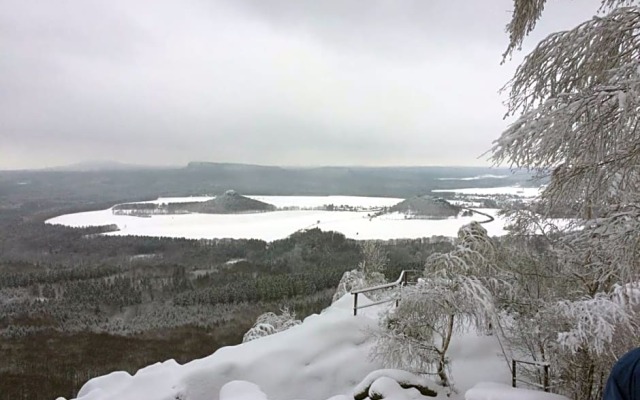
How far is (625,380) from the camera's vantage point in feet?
5.00

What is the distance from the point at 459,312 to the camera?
7.96 metres

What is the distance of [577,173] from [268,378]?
26.7 ft

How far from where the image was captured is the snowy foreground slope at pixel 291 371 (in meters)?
8.77

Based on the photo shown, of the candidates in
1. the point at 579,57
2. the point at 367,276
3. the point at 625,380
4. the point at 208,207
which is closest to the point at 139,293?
the point at 367,276

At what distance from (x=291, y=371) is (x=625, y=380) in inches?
338

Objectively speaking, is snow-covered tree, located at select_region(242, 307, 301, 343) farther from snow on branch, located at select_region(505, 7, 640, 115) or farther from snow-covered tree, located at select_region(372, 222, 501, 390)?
snow on branch, located at select_region(505, 7, 640, 115)

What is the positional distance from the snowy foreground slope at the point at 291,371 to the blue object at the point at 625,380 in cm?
712

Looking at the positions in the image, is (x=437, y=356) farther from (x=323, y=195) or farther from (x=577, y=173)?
(x=323, y=195)

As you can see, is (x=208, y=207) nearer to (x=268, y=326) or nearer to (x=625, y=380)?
(x=268, y=326)

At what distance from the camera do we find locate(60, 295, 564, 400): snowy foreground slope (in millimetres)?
8766

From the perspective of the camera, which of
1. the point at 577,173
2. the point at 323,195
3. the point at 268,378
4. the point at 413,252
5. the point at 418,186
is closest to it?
the point at 577,173

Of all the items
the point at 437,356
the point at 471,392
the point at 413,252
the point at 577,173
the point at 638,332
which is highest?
the point at 577,173

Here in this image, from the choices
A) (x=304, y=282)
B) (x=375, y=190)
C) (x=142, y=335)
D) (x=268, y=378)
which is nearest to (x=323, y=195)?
(x=375, y=190)

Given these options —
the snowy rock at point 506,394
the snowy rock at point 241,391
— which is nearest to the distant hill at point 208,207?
the snowy rock at point 241,391
